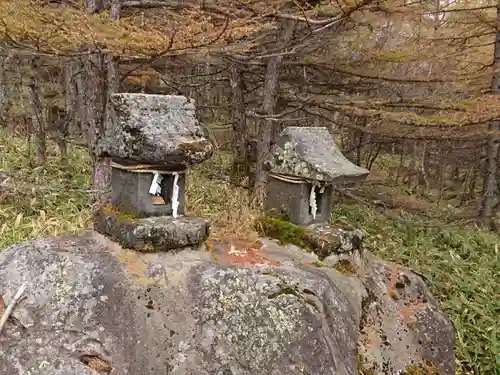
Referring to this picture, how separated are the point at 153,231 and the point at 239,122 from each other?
6.59 metres

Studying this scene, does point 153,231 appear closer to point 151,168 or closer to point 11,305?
point 151,168

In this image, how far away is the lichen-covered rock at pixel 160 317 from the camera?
3645mm

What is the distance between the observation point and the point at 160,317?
12.8 feet

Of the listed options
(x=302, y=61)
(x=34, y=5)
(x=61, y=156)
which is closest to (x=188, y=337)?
(x=34, y=5)

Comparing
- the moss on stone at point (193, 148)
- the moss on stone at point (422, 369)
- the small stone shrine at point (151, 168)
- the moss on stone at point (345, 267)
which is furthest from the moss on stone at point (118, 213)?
the moss on stone at point (422, 369)

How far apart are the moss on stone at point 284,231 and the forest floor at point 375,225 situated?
195 millimetres

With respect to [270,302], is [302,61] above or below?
above

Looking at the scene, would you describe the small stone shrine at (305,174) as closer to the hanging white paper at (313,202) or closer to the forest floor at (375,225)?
the hanging white paper at (313,202)

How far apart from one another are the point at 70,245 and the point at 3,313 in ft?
2.75

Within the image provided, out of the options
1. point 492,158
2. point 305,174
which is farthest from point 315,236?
point 492,158

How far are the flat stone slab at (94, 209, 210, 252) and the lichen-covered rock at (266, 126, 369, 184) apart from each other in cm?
129

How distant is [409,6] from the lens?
6.80 meters

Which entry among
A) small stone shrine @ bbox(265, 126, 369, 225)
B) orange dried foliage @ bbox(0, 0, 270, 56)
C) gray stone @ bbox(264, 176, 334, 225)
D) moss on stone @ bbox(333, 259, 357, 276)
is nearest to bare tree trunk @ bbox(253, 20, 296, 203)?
gray stone @ bbox(264, 176, 334, 225)

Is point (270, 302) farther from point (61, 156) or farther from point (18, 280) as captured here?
point (61, 156)
